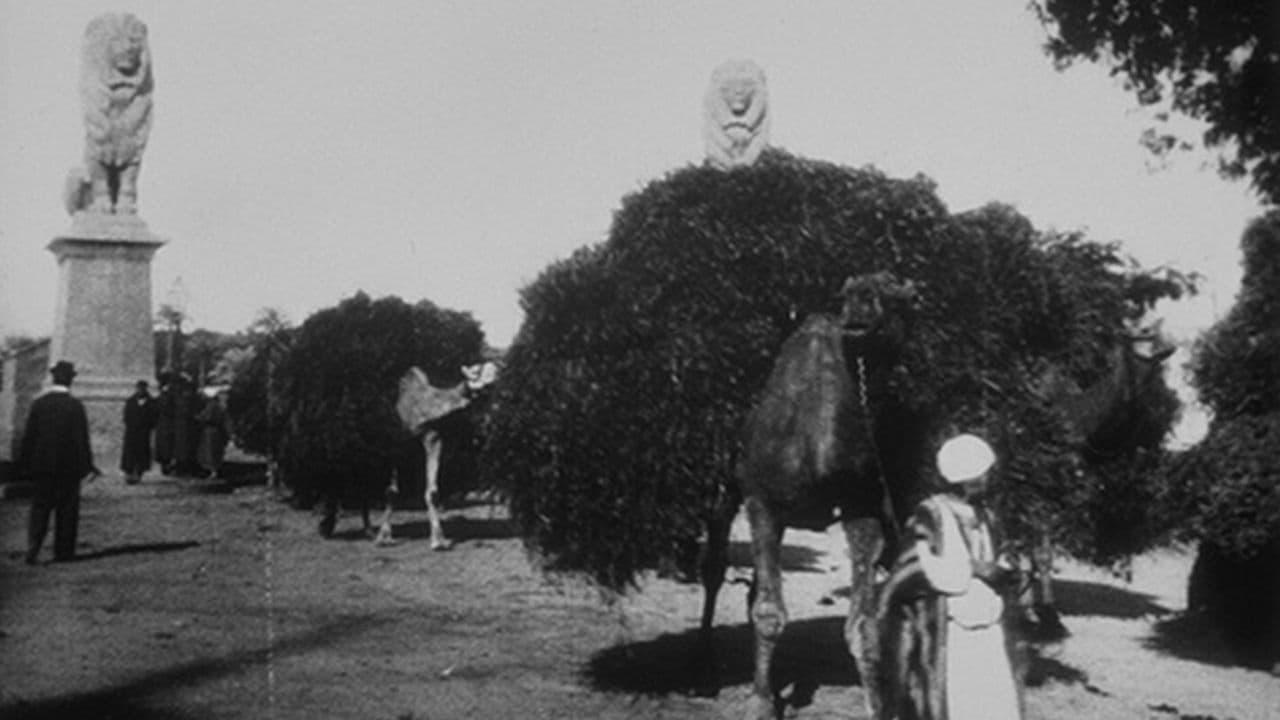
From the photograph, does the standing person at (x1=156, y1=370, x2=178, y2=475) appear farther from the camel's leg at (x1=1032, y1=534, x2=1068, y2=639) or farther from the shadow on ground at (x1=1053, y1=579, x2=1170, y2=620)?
the camel's leg at (x1=1032, y1=534, x2=1068, y2=639)

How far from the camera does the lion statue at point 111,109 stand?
24.5m

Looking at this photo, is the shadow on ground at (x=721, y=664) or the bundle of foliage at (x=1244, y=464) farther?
the bundle of foliage at (x=1244, y=464)

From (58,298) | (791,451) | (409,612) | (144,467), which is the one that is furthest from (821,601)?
(58,298)

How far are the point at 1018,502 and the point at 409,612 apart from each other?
6.22 meters

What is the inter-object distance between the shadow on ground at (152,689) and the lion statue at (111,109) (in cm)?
1647

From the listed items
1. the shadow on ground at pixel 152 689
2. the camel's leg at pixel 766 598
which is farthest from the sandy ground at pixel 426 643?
the camel's leg at pixel 766 598

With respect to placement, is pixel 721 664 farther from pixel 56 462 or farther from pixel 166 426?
pixel 166 426

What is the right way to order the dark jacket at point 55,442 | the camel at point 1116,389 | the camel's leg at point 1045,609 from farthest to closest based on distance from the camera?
the dark jacket at point 55,442 < the camel's leg at point 1045,609 < the camel at point 1116,389

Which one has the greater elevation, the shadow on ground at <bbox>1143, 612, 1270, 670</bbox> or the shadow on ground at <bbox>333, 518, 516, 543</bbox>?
the shadow on ground at <bbox>333, 518, 516, 543</bbox>

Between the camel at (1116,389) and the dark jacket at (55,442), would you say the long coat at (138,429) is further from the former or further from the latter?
the camel at (1116,389)

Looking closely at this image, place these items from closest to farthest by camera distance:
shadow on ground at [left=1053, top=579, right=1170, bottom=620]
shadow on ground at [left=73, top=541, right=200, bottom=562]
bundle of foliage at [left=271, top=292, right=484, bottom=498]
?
shadow on ground at [left=73, top=541, right=200, bottom=562] < shadow on ground at [left=1053, top=579, right=1170, bottom=620] < bundle of foliage at [left=271, top=292, right=484, bottom=498]

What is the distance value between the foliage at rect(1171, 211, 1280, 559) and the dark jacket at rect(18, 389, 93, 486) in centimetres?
1189

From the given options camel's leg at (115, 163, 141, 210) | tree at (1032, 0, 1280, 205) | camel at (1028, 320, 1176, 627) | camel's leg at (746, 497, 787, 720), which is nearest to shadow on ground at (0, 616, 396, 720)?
camel's leg at (746, 497, 787, 720)

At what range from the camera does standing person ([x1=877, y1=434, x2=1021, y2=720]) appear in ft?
20.2
